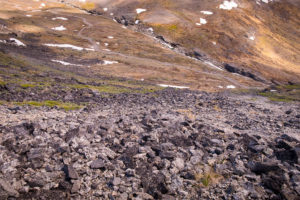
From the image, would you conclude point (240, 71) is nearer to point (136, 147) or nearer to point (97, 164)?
point (136, 147)

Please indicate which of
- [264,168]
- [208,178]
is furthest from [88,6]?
[264,168]

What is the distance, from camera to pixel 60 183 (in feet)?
35.2

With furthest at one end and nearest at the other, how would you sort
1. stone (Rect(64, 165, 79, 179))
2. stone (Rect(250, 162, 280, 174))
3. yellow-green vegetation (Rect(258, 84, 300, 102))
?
yellow-green vegetation (Rect(258, 84, 300, 102)) → stone (Rect(250, 162, 280, 174)) → stone (Rect(64, 165, 79, 179))

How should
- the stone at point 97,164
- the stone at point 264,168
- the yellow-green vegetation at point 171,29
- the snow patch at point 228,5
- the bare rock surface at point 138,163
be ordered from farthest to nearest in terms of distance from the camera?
the snow patch at point 228,5
the yellow-green vegetation at point 171,29
the stone at point 264,168
the stone at point 97,164
the bare rock surface at point 138,163

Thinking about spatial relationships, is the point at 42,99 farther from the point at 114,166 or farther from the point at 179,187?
the point at 179,187

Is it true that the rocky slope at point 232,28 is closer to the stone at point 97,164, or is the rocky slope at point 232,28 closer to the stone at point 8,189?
the stone at point 97,164

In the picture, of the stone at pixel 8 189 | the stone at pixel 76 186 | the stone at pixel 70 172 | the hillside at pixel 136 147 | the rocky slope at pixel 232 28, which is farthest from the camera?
the rocky slope at pixel 232 28

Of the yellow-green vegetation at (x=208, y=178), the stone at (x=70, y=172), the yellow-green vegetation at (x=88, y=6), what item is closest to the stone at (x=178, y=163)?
the yellow-green vegetation at (x=208, y=178)

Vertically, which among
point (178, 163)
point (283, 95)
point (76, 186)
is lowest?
point (283, 95)

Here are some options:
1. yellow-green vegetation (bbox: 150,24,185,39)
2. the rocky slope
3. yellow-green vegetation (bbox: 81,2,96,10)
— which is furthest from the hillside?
yellow-green vegetation (bbox: 81,2,96,10)

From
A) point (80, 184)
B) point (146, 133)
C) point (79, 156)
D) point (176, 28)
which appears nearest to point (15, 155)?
point (79, 156)

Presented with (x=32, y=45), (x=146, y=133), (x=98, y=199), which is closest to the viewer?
(x=98, y=199)

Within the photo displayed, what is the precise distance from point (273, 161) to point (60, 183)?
12123 mm

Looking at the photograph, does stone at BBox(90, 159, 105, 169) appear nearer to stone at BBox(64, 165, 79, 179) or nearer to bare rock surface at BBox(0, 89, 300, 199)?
bare rock surface at BBox(0, 89, 300, 199)
